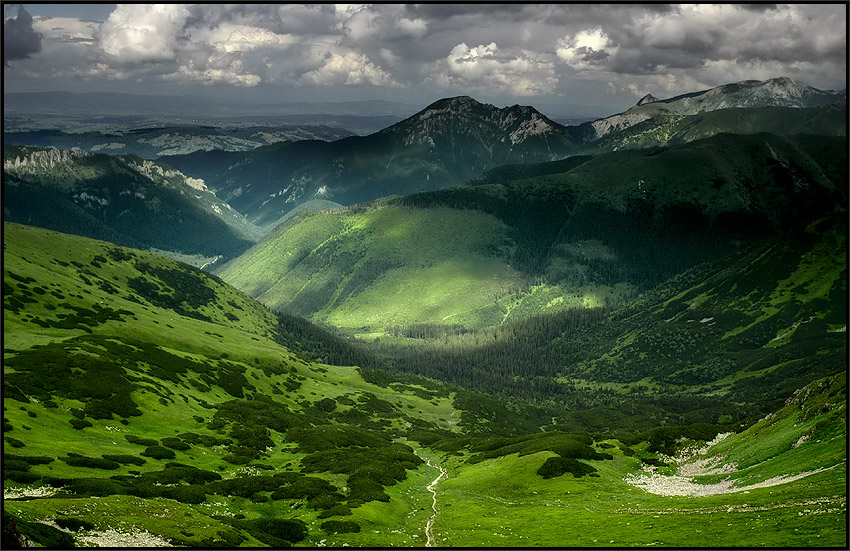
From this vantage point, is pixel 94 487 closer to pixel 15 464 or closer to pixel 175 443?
pixel 15 464

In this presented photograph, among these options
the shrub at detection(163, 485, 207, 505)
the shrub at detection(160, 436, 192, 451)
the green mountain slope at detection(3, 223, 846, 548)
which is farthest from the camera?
the shrub at detection(160, 436, 192, 451)

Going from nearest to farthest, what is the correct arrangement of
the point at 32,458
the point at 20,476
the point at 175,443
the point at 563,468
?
the point at 20,476, the point at 32,458, the point at 563,468, the point at 175,443

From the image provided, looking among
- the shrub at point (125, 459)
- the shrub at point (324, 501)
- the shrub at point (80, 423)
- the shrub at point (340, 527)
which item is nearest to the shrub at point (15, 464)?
the shrub at point (125, 459)

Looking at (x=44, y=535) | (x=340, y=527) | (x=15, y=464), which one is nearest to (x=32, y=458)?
(x=15, y=464)

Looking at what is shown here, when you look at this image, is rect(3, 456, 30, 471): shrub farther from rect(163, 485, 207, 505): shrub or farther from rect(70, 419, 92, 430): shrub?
rect(70, 419, 92, 430): shrub

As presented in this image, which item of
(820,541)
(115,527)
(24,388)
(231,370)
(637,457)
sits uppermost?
(820,541)

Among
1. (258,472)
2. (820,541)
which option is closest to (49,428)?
(258,472)

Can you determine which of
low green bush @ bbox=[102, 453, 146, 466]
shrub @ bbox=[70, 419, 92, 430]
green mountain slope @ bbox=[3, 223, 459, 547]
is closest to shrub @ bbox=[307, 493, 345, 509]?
green mountain slope @ bbox=[3, 223, 459, 547]

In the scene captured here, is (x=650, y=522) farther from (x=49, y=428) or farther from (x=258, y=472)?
(x=49, y=428)
